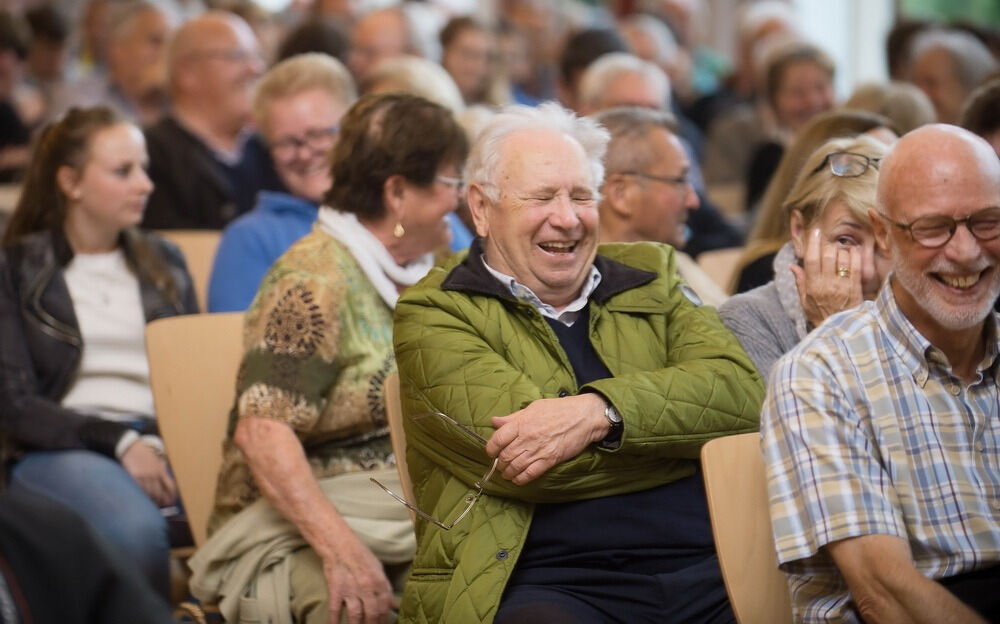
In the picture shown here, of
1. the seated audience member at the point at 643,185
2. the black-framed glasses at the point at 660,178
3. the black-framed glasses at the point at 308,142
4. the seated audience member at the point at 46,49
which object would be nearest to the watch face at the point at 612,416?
the seated audience member at the point at 643,185

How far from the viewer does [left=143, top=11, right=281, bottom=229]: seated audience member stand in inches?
178

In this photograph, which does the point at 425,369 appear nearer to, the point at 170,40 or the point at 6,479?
the point at 6,479

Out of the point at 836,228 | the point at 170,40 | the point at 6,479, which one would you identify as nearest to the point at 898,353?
the point at 836,228

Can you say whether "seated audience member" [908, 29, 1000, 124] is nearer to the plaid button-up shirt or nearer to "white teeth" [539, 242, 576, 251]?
"white teeth" [539, 242, 576, 251]

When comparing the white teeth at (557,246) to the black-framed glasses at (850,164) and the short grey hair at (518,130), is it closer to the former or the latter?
the short grey hair at (518,130)

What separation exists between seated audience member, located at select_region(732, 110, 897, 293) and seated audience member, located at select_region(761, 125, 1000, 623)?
3.41ft

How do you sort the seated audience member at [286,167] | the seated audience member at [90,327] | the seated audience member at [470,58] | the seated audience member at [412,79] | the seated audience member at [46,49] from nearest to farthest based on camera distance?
the seated audience member at [90,327] < the seated audience member at [286,167] < the seated audience member at [412,79] < the seated audience member at [470,58] < the seated audience member at [46,49]

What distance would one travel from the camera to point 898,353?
2051 millimetres

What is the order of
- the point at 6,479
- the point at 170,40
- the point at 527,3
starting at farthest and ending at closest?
the point at 527,3, the point at 170,40, the point at 6,479

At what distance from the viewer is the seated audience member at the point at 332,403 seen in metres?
2.54

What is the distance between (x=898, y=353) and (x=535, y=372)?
0.65 m

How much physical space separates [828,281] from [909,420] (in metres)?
0.55

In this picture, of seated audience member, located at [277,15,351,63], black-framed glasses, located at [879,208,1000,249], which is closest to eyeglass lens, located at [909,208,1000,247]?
black-framed glasses, located at [879,208,1000,249]

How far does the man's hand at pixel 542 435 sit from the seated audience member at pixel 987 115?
5.28 feet
